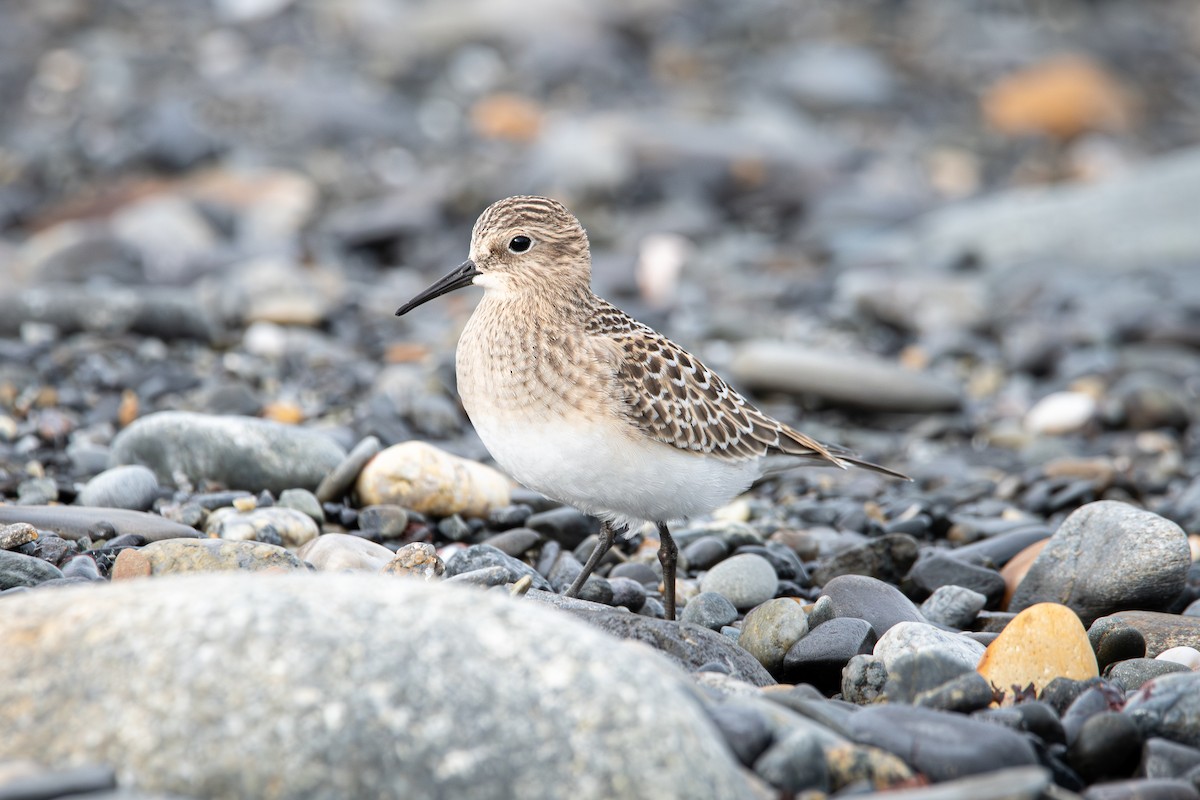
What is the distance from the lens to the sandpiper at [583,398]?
5387 mm

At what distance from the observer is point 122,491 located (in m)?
6.07

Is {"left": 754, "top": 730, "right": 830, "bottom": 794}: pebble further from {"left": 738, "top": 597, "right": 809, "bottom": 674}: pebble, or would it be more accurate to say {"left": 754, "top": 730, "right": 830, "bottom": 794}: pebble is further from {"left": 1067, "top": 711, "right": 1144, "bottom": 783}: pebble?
{"left": 738, "top": 597, "right": 809, "bottom": 674}: pebble

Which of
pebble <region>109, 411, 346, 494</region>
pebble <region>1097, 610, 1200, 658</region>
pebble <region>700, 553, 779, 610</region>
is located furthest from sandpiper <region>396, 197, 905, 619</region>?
pebble <region>1097, 610, 1200, 658</region>

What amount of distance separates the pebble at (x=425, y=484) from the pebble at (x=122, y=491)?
3.02 ft

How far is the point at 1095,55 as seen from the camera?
20.2 m

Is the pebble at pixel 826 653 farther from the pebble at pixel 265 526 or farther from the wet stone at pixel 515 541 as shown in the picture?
the pebble at pixel 265 526

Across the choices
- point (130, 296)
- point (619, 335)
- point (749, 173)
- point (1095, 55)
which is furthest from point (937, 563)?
point (1095, 55)

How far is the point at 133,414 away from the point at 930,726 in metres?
5.21

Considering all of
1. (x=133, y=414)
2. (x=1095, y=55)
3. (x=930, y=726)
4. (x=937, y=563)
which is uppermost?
(x=1095, y=55)

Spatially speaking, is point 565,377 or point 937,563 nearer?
point 565,377

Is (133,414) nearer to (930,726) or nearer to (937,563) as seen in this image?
(937,563)

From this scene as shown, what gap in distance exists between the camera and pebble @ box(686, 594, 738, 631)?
5551mm

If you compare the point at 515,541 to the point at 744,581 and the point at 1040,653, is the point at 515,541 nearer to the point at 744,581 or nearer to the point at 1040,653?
the point at 744,581

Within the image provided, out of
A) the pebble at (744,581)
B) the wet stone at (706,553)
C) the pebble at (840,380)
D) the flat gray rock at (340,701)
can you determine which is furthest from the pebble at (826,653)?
the pebble at (840,380)
